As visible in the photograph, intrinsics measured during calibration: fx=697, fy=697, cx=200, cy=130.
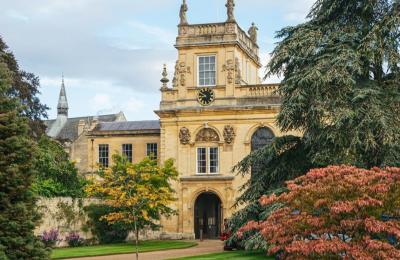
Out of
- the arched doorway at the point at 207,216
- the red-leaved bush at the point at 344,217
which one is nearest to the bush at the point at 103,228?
the arched doorway at the point at 207,216

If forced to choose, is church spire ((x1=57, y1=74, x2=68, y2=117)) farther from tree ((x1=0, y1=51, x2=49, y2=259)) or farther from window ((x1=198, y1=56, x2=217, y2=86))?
tree ((x1=0, y1=51, x2=49, y2=259))

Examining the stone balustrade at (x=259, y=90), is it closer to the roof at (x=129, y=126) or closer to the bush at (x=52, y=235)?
the roof at (x=129, y=126)

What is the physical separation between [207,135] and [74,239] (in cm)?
1188

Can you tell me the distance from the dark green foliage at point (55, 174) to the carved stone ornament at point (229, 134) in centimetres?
935

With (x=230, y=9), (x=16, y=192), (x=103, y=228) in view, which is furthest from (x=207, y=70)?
(x=16, y=192)

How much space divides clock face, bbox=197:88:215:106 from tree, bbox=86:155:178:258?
8306mm

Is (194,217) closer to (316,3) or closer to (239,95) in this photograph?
(239,95)

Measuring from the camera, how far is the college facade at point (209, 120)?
43.0 metres

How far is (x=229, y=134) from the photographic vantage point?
43.2 meters

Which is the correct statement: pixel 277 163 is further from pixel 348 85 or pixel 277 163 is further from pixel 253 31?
pixel 253 31

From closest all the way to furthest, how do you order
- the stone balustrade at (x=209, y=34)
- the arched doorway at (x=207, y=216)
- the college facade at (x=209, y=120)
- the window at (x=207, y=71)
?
the college facade at (x=209, y=120) → the stone balustrade at (x=209, y=34) → the arched doorway at (x=207, y=216) → the window at (x=207, y=71)

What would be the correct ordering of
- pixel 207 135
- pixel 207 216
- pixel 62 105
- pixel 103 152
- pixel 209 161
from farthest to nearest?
pixel 62 105 → pixel 103 152 → pixel 207 216 → pixel 207 135 → pixel 209 161

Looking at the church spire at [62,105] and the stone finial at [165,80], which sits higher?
the church spire at [62,105]

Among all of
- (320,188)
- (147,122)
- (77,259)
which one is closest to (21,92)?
(77,259)
